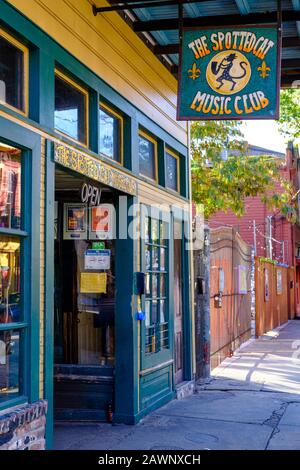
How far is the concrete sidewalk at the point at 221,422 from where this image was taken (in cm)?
636

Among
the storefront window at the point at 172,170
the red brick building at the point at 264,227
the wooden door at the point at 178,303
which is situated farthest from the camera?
the red brick building at the point at 264,227

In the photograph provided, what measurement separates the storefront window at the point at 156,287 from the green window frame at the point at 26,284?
2.89 meters

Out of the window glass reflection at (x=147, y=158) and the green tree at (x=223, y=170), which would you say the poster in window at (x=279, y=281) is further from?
the window glass reflection at (x=147, y=158)

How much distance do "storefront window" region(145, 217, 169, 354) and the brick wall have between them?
2.90 metres

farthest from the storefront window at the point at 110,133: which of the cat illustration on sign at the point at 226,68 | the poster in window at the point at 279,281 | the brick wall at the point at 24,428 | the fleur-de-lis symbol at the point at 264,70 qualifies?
the poster in window at the point at 279,281

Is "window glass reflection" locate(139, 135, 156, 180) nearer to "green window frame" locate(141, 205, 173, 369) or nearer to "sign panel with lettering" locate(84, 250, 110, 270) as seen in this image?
"green window frame" locate(141, 205, 173, 369)

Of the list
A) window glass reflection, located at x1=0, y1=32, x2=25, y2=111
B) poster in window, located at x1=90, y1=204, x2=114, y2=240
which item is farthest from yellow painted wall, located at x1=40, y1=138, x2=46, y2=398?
poster in window, located at x1=90, y1=204, x2=114, y2=240

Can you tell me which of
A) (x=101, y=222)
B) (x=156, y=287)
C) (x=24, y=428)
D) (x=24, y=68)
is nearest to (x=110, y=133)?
(x=101, y=222)

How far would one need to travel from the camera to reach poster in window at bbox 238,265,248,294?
14.6 metres

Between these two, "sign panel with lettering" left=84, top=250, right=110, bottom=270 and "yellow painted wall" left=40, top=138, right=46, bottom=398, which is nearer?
"yellow painted wall" left=40, top=138, right=46, bottom=398

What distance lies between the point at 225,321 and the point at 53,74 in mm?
8229

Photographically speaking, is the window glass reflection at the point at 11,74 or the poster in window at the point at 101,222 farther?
the poster in window at the point at 101,222

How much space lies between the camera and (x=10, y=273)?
4.90 metres

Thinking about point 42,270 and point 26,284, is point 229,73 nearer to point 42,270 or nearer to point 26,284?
point 42,270
